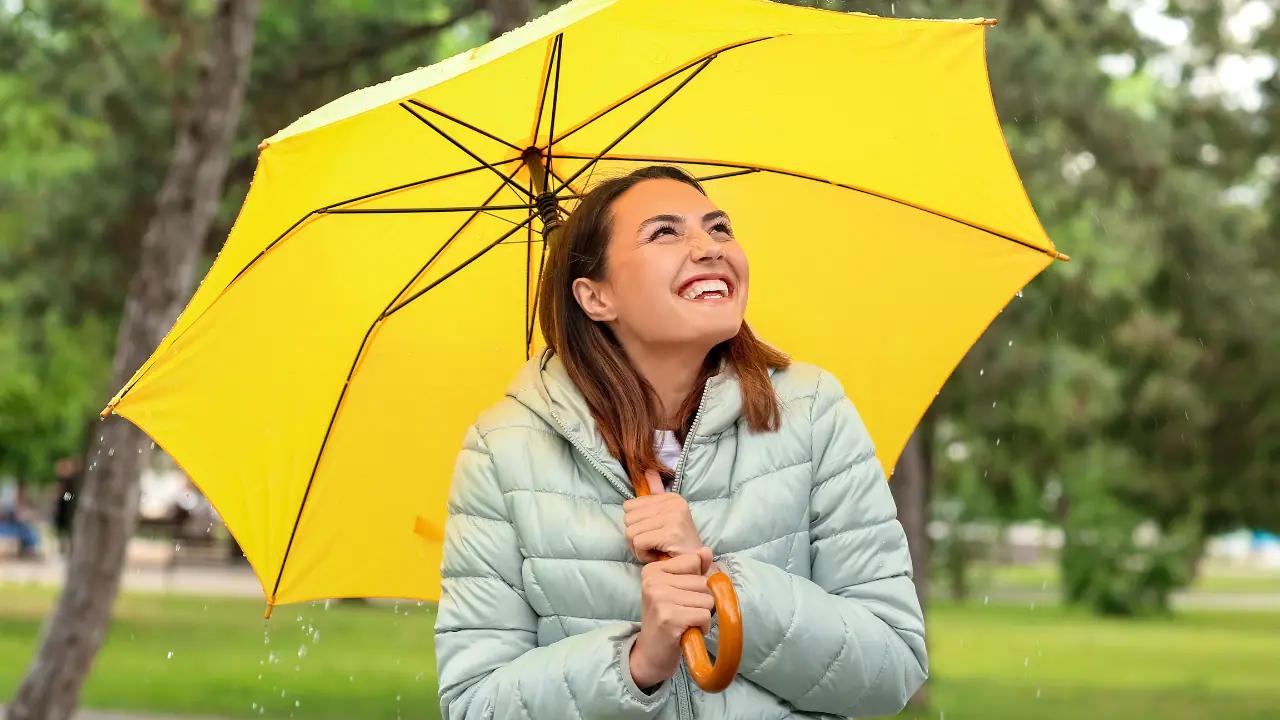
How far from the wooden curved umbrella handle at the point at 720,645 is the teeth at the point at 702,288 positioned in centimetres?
60

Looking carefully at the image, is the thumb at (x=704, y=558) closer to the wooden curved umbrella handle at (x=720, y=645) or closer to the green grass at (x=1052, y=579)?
the wooden curved umbrella handle at (x=720, y=645)

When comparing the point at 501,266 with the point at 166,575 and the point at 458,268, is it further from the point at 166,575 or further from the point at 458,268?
the point at 166,575

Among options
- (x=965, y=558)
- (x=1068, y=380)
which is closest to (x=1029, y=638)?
(x=1068, y=380)

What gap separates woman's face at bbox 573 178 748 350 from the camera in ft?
10.1

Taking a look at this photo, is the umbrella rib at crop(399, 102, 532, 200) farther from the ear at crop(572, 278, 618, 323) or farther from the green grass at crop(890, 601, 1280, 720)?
the green grass at crop(890, 601, 1280, 720)

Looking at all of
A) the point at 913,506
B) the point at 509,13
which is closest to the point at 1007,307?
the point at 913,506

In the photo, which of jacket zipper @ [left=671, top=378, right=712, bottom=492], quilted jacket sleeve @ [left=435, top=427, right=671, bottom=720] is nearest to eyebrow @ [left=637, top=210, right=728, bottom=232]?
jacket zipper @ [left=671, top=378, right=712, bottom=492]

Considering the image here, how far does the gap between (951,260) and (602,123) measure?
2.91 feet

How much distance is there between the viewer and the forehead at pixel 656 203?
319cm

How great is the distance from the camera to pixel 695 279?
3113 mm

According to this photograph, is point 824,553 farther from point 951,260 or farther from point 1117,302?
point 1117,302

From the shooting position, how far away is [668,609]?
8.77 feet

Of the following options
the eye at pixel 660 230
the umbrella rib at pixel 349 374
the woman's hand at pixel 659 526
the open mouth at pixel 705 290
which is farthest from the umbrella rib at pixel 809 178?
the woman's hand at pixel 659 526

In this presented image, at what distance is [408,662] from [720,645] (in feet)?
53.9
